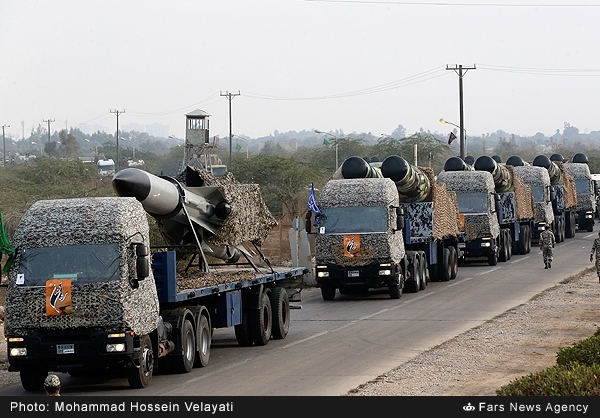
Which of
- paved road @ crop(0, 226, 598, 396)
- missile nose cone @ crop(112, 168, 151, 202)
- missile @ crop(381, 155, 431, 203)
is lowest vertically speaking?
paved road @ crop(0, 226, 598, 396)

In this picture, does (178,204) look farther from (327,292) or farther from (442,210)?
(442,210)

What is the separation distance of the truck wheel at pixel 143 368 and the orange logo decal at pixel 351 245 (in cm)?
1338

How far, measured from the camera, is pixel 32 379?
16.4 m

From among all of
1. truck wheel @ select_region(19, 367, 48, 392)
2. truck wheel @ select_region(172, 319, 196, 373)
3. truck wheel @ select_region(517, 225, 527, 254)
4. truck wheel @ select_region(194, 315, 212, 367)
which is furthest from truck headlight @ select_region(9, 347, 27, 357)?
truck wheel @ select_region(517, 225, 527, 254)

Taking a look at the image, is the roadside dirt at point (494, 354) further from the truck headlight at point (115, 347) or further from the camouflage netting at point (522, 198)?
the camouflage netting at point (522, 198)

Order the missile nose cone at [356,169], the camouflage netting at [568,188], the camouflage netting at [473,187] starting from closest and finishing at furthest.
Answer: the missile nose cone at [356,169] → the camouflage netting at [473,187] → the camouflage netting at [568,188]

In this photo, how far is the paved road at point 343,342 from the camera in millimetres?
16656

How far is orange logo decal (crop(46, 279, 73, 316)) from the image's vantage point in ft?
51.5

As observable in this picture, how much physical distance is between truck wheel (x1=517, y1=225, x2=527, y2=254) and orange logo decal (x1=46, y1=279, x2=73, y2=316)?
34.4 m

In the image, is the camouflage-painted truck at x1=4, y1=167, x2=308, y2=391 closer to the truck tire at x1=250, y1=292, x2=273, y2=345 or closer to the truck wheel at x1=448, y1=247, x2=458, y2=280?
the truck tire at x1=250, y1=292, x2=273, y2=345

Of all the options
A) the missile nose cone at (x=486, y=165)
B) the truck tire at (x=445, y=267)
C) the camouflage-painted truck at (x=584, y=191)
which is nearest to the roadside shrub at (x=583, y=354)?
the truck tire at (x=445, y=267)

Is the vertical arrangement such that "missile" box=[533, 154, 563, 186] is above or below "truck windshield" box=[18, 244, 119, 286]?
above

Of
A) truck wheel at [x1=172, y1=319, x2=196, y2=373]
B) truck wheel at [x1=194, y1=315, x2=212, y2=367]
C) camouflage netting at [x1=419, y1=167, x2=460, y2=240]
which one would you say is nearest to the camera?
truck wheel at [x1=172, y1=319, x2=196, y2=373]
